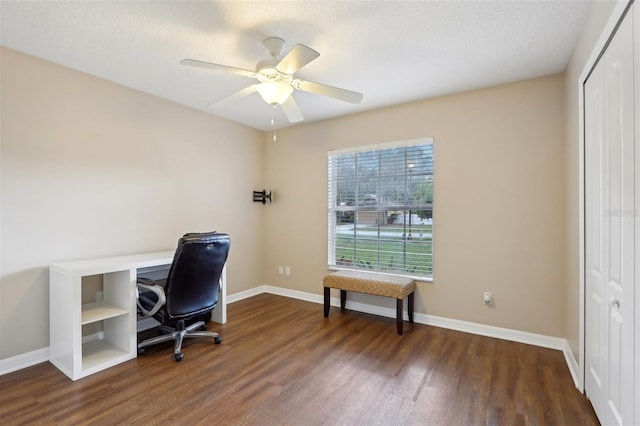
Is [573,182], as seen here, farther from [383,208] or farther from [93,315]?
[93,315]

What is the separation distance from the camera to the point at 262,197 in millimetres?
4781

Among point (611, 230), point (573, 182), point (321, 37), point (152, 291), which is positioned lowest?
point (152, 291)

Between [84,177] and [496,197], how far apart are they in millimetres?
4001

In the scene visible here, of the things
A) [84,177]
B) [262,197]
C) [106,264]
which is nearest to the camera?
[106,264]

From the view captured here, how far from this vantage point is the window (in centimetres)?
357

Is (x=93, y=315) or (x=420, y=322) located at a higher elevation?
(x=93, y=315)

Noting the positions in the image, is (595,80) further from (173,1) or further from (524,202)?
(173,1)

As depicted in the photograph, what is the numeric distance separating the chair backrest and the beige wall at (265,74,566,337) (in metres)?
2.08

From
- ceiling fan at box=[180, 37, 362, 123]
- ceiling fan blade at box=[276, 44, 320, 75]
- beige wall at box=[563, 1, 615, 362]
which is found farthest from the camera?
beige wall at box=[563, 1, 615, 362]

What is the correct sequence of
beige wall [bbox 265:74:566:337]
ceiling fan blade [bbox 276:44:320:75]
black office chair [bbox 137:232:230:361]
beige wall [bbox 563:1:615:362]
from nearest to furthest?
1. ceiling fan blade [bbox 276:44:320:75]
2. beige wall [bbox 563:1:615:362]
3. black office chair [bbox 137:232:230:361]
4. beige wall [bbox 265:74:566:337]

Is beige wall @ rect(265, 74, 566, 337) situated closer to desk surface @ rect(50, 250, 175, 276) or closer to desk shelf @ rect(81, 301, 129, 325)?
desk surface @ rect(50, 250, 175, 276)

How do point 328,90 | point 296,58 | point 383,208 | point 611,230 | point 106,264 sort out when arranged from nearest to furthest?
point 611,230
point 296,58
point 328,90
point 106,264
point 383,208

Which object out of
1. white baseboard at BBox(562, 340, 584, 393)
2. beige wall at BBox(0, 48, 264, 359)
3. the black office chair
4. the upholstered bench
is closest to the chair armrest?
the black office chair

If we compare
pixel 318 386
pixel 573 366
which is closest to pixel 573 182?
pixel 573 366
